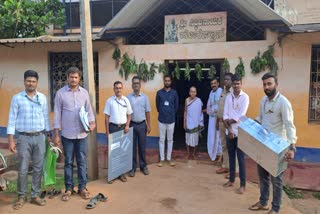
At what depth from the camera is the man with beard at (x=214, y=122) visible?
680 cm

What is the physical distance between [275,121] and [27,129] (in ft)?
10.3

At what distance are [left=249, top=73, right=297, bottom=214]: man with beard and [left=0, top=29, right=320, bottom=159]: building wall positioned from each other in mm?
2542

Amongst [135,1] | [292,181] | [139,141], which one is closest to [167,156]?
[139,141]

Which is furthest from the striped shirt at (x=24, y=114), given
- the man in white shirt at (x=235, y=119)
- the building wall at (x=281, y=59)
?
the building wall at (x=281, y=59)

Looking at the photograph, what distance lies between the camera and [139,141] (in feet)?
20.6

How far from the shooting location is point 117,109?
5789 mm

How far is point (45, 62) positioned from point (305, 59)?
Answer: 576 cm

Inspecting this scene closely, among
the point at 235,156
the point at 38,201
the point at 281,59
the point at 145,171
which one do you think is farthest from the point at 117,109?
the point at 281,59

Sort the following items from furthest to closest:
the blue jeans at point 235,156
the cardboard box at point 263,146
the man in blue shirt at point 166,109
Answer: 1. the man in blue shirt at point 166,109
2. the blue jeans at point 235,156
3. the cardboard box at point 263,146

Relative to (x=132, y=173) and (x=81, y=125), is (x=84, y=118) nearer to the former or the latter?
(x=81, y=125)

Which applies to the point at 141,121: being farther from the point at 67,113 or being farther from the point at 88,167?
the point at 67,113

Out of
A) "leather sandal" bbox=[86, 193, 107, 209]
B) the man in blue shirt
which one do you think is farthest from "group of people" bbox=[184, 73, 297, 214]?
"leather sandal" bbox=[86, 193, 107, 209]

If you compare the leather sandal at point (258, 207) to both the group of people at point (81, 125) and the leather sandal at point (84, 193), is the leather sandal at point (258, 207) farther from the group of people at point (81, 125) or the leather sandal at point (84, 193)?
the leather sandal at point (84, 193)

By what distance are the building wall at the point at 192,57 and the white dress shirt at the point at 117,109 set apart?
6.45ft
